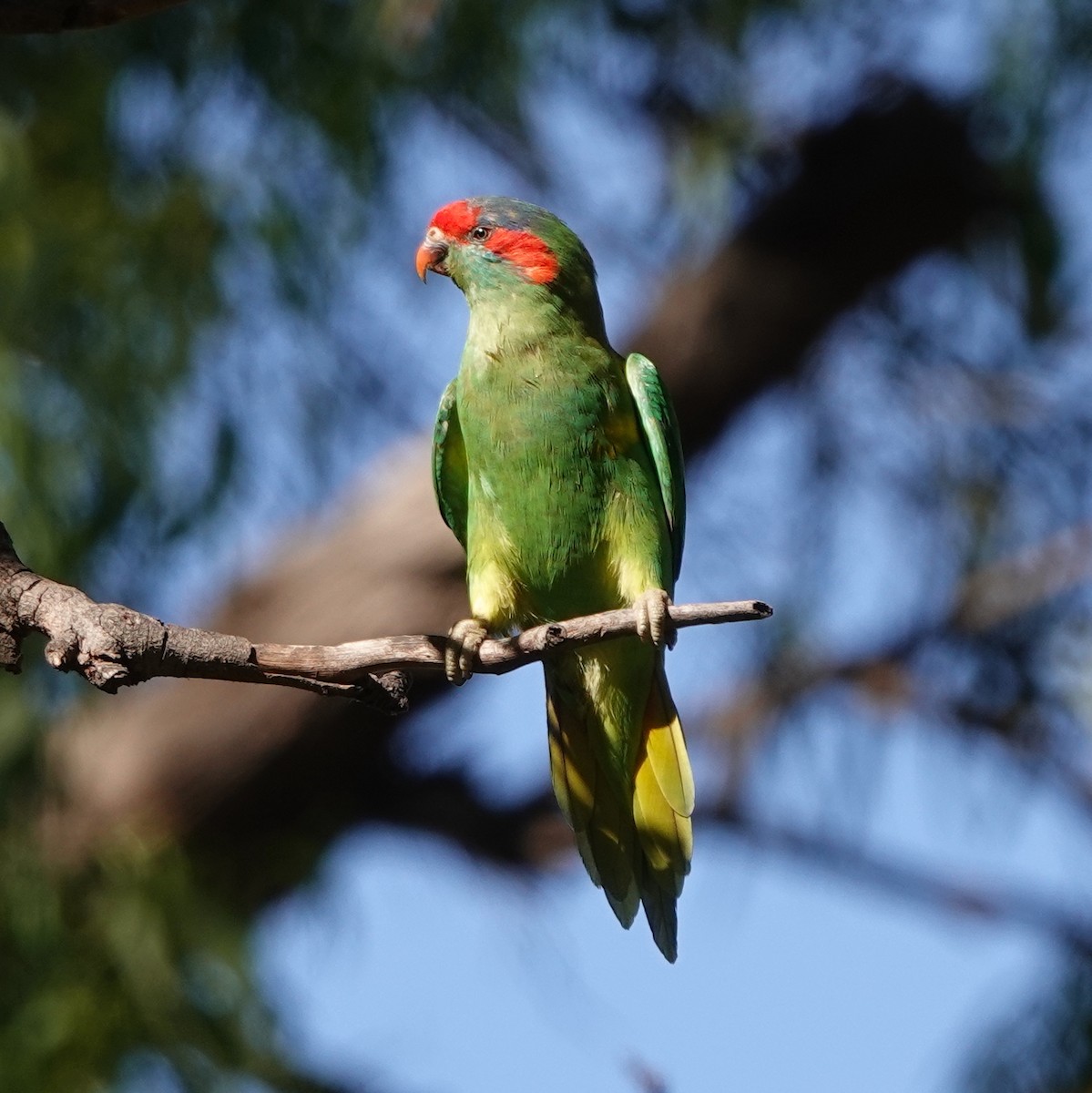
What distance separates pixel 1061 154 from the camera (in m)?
4.80

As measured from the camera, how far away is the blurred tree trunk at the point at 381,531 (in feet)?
16.7

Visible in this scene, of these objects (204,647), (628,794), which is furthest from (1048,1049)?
(204,647)

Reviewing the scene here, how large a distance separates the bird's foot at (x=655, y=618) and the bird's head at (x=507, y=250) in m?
0.56

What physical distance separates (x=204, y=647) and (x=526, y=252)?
3.70ft

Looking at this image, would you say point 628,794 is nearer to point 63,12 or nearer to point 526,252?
point 526,252

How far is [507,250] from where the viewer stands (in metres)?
2.94

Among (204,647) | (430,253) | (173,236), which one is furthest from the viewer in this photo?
(173,236)

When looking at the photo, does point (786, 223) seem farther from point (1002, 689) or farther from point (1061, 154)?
point (1002, 689)

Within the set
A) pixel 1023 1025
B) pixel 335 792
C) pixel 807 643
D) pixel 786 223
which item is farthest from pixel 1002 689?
pixel 335 792

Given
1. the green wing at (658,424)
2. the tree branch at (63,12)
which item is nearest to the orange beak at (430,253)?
the green wing at (658,424)

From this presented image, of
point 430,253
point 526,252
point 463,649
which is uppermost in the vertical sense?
point 430,253

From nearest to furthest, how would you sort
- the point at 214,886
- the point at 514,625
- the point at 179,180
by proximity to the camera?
the point at 514,625
the point at 179,180
the point at 214,886

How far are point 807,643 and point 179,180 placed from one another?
233cm

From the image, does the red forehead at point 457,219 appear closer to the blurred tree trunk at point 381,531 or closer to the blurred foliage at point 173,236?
the blurred foliage at point 173,236
